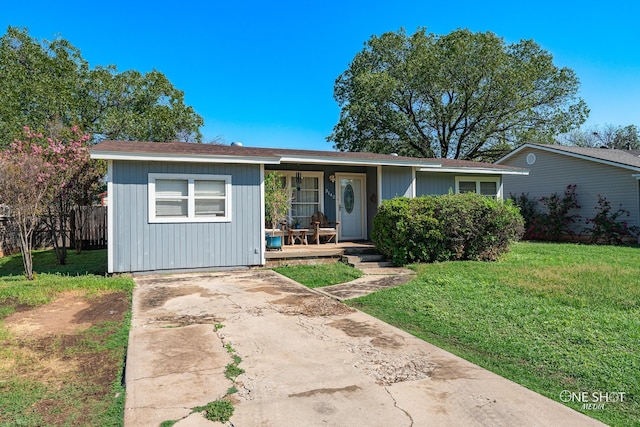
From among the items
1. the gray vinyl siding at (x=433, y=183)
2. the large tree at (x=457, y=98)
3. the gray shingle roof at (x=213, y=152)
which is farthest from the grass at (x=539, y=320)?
the large tree at (x=457, y=98)

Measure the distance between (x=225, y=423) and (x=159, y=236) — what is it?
706 cm

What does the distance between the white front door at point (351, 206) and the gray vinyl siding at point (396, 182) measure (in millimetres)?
1018

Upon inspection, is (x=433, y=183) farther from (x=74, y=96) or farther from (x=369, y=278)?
(x=74, y=96)

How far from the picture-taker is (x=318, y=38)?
22891mm

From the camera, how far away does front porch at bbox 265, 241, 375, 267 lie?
1007 cm

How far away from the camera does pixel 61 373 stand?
3.52 m

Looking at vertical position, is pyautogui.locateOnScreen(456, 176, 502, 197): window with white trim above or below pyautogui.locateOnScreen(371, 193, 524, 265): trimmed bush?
above

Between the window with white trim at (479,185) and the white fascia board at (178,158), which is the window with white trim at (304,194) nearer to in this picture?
the white fascia board at (178,158)

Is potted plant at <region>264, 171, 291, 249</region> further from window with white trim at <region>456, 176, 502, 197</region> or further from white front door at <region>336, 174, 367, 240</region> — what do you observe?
window with white trim at <region>456, 176, 502, 197</region>

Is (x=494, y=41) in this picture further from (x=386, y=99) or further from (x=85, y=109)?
(x=85, y=109)

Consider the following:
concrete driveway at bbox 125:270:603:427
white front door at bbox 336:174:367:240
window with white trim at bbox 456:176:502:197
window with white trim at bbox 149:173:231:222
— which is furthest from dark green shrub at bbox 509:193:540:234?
concrete driveway at bbox 125:270:603:427

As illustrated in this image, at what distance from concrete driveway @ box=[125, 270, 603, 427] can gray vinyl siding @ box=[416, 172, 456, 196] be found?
26.4 feet

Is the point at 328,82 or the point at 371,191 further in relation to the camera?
the point at 328,82

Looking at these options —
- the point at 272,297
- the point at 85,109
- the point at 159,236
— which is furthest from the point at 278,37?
the point at 272,297
